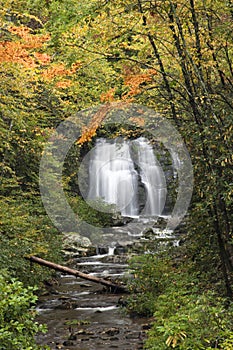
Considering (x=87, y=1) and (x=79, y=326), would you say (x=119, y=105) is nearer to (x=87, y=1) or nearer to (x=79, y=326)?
(x=87, y=1)

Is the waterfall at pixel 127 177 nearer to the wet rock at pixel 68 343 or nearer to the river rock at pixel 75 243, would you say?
the river rock at pixel 75 243

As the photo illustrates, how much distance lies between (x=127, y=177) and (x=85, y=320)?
12775mm

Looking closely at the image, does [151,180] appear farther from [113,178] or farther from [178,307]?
[178,307]

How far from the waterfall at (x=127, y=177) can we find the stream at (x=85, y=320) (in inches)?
316

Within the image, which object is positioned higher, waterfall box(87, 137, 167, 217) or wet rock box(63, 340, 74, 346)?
waterfall box(87, 137, 167, 217)

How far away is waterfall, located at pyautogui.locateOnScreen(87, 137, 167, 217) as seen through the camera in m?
19.3

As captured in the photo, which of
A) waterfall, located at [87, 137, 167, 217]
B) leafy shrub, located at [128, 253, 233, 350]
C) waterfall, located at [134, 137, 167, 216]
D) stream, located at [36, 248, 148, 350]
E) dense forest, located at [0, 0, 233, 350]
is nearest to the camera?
leafy shrub, located at [128, 253, 233, 350]

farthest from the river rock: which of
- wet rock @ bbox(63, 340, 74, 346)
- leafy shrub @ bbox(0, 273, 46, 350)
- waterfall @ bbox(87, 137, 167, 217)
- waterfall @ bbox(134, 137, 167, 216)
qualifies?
leafy shrub @ bbox(0, 273, 46, 350)

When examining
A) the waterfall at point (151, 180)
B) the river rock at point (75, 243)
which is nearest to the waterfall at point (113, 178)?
the waterfall at point (151, 180)

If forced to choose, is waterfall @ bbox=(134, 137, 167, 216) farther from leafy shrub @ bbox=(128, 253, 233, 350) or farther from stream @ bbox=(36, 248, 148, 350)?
leafy shrub @ bbox=(128, 253, 233, 350)

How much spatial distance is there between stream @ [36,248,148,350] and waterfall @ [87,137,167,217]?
8032 mm

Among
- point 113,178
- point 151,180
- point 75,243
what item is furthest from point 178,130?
point 113,178

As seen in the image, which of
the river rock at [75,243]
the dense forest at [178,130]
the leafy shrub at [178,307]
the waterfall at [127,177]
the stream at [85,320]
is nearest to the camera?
the leafy shrub at [178,307]

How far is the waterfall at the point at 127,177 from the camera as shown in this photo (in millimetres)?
19328
